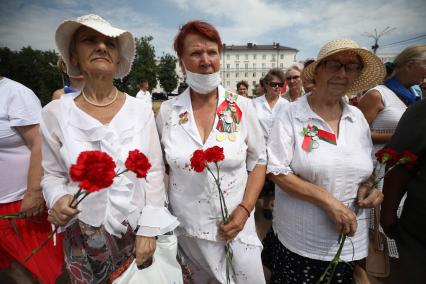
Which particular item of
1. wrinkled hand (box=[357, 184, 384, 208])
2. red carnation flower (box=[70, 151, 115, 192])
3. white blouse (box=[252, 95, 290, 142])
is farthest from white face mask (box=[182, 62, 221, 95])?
white blouse (box=[252, 95, 290, 142])

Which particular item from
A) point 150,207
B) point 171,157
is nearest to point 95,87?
point 171,157

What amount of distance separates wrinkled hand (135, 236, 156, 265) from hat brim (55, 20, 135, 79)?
1.36 meters

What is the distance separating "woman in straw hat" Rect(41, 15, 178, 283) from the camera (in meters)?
1.55

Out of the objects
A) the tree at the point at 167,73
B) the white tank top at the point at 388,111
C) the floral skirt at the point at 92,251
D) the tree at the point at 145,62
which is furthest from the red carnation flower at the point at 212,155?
the tree at the point at 167,73

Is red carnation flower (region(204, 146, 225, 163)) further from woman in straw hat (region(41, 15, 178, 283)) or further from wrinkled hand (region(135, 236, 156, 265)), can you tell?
wrinkled hand (region(135, 236, 156, 265))

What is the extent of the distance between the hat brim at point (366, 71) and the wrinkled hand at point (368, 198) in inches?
43.9

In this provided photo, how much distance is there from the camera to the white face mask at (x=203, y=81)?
1903 mm

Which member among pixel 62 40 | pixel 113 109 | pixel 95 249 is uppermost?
pixel 62 40

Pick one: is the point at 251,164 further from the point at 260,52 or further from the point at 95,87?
the point at 260,52

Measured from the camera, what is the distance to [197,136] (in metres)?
1.84

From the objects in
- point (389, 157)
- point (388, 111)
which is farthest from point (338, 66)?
point (388, 111)

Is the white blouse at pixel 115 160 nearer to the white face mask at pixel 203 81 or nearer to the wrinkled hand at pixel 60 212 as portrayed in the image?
the wrinkled hand at pixel 60 212

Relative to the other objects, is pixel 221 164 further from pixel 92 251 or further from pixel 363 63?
pixel 363 63

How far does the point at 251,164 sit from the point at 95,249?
52.8 inches
